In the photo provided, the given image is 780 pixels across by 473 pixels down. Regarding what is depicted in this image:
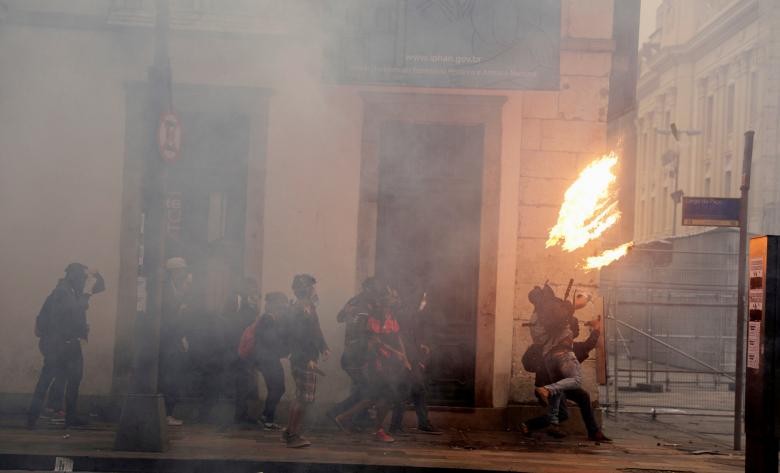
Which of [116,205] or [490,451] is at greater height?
[116,205]

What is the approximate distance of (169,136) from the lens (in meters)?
6.00

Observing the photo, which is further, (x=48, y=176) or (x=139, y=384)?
(x=48, y=176)

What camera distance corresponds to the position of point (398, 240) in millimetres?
7953

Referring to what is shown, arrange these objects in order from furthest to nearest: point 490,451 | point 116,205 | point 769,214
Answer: point 769,214 → point 116,205 → point 490,451

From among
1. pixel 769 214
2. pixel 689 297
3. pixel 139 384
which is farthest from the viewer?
pixel 769 214

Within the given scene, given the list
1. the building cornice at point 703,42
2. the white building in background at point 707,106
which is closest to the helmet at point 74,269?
the white building in background at point 707,106

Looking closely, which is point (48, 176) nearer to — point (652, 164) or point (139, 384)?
point (139, 384)

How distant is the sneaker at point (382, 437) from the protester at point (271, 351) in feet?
2.34

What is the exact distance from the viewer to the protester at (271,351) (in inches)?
267

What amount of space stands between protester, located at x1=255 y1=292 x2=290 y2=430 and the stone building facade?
2.06ft

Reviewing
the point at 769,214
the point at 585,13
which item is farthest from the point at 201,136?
the point at 769,214

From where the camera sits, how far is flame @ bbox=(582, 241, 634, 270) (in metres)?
7.21

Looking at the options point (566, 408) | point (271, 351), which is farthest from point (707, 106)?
point (271, 351)

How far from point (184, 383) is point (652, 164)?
27.3 metres
